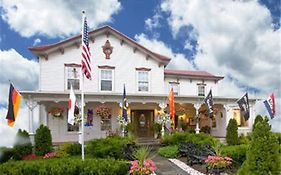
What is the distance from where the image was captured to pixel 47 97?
21156mm

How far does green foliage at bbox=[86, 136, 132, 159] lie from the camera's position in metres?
16.4

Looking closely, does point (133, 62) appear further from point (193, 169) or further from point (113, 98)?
point (193, 169)

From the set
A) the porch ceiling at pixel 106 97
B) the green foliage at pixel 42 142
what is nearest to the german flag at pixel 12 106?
the green foliage at pixel 42 142

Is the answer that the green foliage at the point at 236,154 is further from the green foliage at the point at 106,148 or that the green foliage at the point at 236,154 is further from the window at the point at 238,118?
the window at the point at 238,118

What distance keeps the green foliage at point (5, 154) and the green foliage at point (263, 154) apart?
12.5m

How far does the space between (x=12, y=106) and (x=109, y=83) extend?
36.7 ft

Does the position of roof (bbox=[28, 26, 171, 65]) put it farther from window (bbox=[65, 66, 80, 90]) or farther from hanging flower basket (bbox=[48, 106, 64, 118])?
hanging flower basket (bbox=[48, 106, 64, 118])

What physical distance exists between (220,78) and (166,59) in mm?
6729

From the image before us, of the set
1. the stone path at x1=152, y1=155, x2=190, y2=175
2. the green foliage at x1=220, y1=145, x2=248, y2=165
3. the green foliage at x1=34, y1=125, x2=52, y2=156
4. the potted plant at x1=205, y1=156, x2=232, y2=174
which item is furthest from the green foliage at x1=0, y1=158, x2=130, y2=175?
the green foliage at x1=34, y1=125, x2=52, y2=156

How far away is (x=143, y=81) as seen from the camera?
992 inches

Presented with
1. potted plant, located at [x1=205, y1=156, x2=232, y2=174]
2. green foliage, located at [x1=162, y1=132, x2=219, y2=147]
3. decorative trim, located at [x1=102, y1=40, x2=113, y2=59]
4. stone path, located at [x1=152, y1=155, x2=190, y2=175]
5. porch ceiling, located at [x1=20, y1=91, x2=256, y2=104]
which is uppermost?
decorative trim, located at [x1=102, y1=40, x2=113, y2=59]

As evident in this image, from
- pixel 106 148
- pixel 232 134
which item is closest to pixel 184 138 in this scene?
pixel 232 134

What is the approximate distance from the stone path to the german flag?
6.56 meters

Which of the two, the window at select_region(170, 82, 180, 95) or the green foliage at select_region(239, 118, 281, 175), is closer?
the green foliage at select_region(239, 118, 281, 175)
